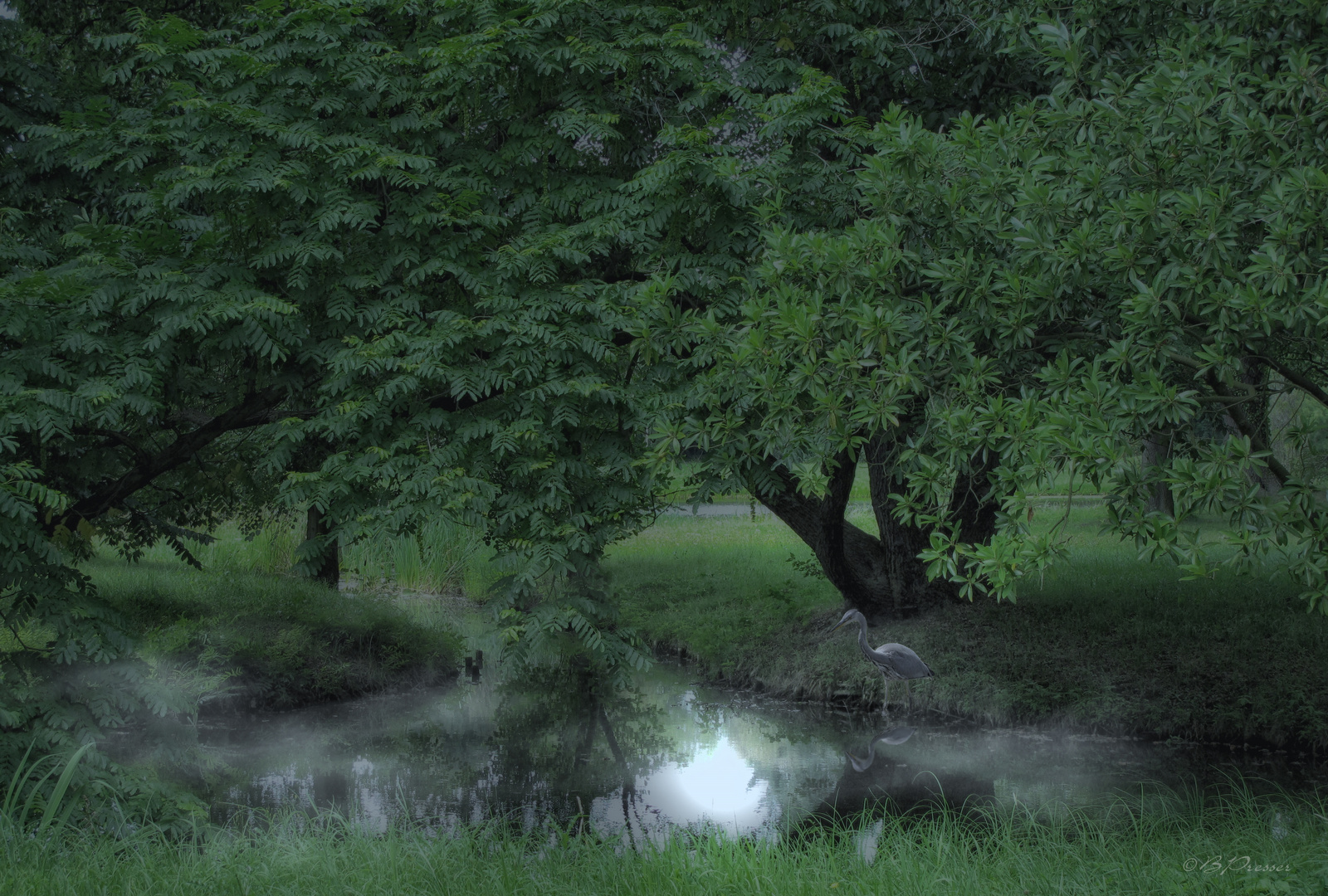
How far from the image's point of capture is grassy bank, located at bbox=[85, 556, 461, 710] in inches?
475

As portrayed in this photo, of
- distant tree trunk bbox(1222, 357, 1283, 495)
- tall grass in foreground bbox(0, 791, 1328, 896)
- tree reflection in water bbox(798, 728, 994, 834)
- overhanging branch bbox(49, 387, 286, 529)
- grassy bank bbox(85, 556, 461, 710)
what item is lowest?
tree reflection in water bbox(798, 728, 994, 834)

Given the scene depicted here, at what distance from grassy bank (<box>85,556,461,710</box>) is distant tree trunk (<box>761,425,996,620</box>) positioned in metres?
5.89

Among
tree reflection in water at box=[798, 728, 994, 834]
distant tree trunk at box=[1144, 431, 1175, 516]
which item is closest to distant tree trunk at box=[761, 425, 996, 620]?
distant tree trunk at box=[1144, 431, 1175, 516]

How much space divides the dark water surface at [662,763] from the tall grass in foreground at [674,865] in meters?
2.14

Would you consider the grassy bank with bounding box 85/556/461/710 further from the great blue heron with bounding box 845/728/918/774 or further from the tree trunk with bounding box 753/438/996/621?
the great blue heron with bounding box 845/728/918/774

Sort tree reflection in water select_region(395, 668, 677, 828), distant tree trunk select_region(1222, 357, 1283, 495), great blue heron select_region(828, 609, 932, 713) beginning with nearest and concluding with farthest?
distant tree trunk select_region(1222, 357, 1283, 495) → tree reflection in water select_region(395, 668, 677, 828) → great blue heron select_region(828, 609, 932, 713)

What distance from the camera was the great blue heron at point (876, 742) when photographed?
439 inches

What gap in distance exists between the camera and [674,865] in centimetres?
591

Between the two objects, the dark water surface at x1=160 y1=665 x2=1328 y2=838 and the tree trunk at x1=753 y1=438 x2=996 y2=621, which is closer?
the dark water surface at x1=160 y1=665 x2=1328 y2=838

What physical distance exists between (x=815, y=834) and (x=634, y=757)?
366cm

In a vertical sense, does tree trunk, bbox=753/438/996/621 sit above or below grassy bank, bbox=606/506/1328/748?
above

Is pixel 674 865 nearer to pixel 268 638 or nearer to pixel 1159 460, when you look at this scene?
pixel 1159 460

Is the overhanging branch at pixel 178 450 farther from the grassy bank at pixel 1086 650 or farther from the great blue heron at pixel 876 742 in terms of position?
the grassy bank at pixel 1086 650

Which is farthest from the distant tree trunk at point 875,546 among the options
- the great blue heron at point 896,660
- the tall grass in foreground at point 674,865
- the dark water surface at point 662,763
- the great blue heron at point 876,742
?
the tall grass in foreground at point 674,865
